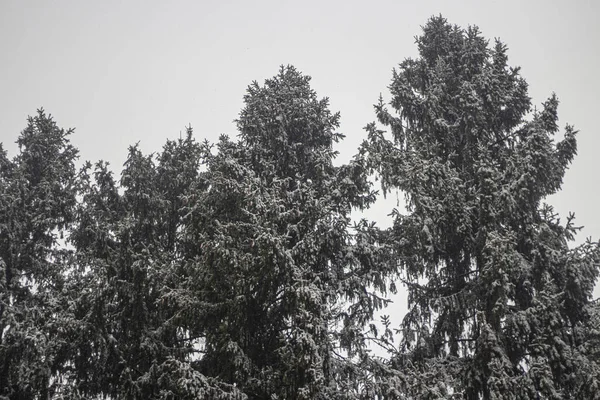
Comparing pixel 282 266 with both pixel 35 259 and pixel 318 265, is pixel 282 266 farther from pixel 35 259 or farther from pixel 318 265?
pixel 35 259

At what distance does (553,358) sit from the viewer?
34.7 feet

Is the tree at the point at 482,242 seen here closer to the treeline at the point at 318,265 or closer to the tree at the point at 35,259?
the treeline at the point at 318,265

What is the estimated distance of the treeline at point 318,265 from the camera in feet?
36.6

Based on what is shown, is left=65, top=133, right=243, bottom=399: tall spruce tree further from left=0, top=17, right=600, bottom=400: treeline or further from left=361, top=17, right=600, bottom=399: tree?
left=361, top=17, right=600, bottom=399: tree

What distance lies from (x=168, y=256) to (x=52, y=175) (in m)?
5.71

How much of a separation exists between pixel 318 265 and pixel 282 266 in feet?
6.01

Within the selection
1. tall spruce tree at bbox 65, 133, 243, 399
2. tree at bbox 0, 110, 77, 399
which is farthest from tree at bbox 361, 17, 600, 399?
tree at bbox 0, 110, 77, 399

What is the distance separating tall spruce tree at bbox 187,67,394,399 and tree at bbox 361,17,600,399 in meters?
1.04

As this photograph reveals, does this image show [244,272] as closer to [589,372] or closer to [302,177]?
[302,177]

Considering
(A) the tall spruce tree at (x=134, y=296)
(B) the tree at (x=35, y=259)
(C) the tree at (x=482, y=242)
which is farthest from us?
(B) the tree at (x=35, y=259)

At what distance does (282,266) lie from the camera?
11898 millimetres

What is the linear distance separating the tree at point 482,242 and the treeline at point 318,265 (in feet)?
0.17

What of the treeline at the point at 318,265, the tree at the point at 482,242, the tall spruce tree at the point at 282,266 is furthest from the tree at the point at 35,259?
the tree at the point at 482,242

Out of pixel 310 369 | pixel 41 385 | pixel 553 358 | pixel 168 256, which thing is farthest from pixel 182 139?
pixel 553 358
